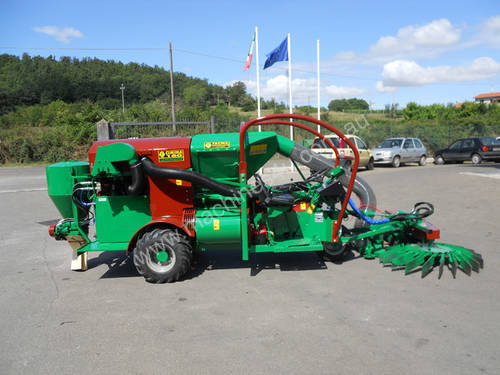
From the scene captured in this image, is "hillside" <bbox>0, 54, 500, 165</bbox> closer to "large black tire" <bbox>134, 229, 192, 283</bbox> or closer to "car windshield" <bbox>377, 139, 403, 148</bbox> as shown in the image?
"car windshield" <bbox>377, 139, 403, 148</bbox>

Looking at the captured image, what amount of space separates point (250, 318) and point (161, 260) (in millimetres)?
1694

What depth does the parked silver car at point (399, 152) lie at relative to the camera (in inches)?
845

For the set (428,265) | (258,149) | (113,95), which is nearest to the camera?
(428,265)

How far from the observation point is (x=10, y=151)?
28.8m

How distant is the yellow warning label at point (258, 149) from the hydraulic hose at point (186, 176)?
0.66m

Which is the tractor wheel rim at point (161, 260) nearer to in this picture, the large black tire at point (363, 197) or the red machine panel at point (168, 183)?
the red machine panel at point (168, 183)

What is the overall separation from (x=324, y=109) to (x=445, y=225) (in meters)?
68.2

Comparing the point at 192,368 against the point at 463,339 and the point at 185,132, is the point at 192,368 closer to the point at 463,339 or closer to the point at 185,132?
the point at 463,339

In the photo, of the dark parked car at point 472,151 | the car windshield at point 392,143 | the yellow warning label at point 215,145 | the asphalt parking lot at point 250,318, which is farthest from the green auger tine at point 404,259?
the dark parked car at point 472,151

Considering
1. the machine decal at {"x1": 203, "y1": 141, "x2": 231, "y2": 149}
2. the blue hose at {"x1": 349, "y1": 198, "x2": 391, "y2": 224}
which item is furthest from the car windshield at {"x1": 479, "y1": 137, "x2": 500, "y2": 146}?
the machine decal at {"x1": 203, "y1": 141, "x2": 231, "y2": 149}

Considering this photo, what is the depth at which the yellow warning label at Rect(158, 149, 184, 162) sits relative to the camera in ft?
17.3

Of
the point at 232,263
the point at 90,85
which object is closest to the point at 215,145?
the point at 232,263

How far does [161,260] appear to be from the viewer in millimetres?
5234

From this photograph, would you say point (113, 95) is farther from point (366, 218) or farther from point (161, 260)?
point (366, 218)
